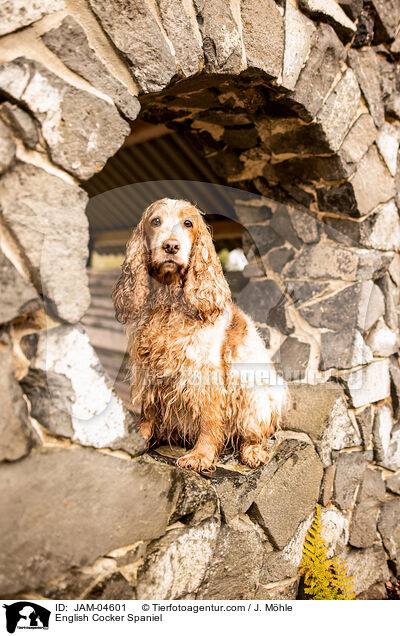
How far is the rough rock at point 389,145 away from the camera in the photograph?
2764 mm

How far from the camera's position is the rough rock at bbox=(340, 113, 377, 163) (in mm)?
2438

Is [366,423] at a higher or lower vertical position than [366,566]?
higher

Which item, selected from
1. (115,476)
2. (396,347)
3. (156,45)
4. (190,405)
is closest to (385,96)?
(396,347)

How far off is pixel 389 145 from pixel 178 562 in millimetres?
2829

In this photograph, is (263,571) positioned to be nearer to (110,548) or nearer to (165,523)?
(165,523)

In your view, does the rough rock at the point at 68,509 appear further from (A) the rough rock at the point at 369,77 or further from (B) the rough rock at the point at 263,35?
(A) the rough rock at the point at 369,77

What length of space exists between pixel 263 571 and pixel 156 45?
2.34 m

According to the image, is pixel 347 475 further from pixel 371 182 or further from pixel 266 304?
pixel 371 182

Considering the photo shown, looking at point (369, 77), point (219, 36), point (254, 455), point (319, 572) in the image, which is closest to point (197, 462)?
point (254, 455)

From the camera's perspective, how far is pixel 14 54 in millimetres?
A: 1185

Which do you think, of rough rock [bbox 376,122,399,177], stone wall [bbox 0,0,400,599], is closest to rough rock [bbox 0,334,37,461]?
stone wall [bbox 0,0,400,599]

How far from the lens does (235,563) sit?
183 centimetres

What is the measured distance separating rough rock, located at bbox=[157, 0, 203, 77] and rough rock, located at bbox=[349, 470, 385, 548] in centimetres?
264
